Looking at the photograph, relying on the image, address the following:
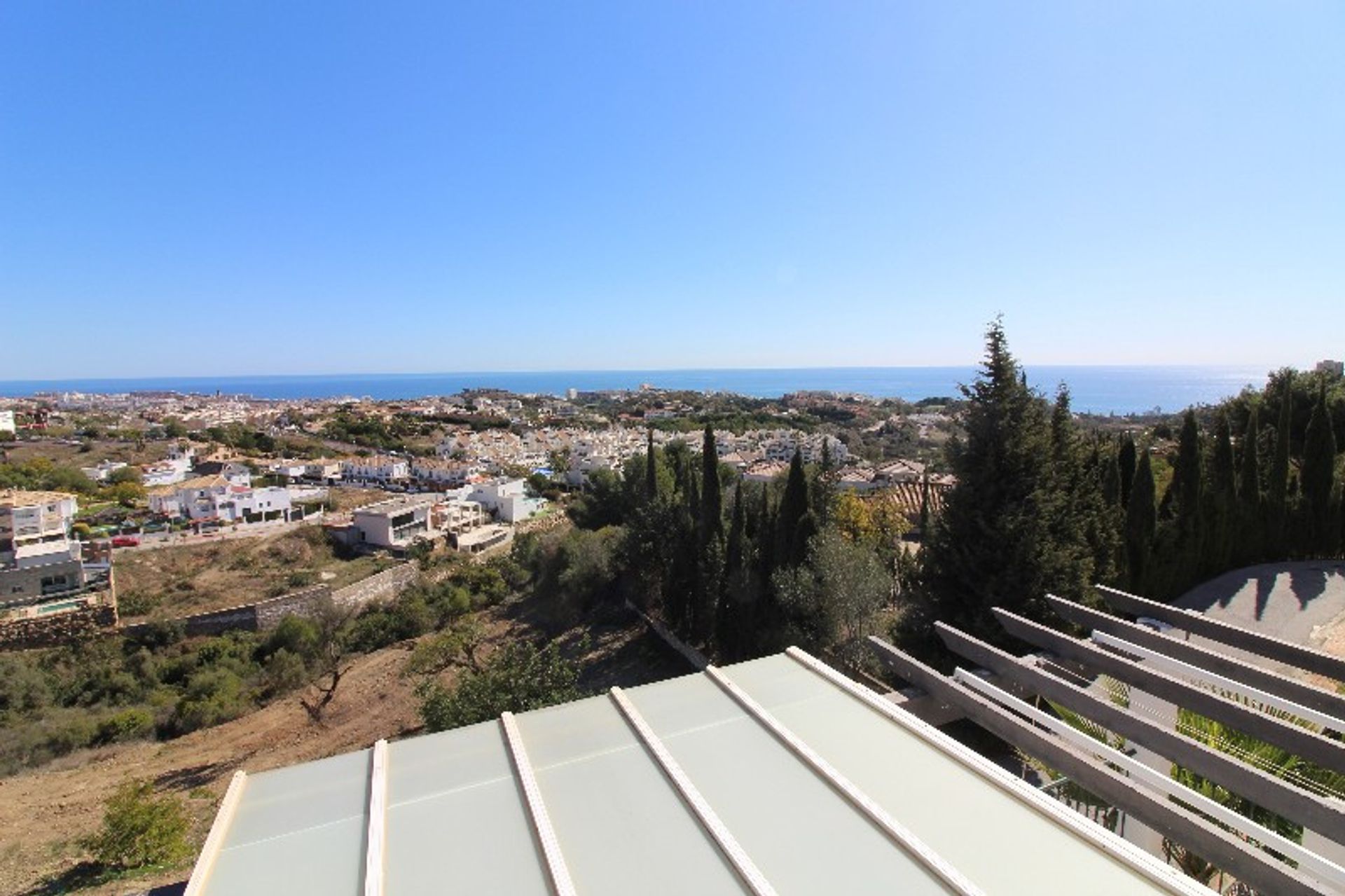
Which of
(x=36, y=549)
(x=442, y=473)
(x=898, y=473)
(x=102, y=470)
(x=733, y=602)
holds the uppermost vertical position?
(x=733, y=602)

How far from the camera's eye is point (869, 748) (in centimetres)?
238

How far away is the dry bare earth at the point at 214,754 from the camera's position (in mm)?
9492

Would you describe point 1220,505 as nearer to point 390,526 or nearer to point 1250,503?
point 1250,503

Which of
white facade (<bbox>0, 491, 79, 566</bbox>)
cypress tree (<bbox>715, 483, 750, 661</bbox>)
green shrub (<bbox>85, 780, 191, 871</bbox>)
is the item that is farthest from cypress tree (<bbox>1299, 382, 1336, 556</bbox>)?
white facade (<bbox>0, 491, 79, 566</bbox>)

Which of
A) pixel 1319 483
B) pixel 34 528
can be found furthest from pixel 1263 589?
pixel 34 528

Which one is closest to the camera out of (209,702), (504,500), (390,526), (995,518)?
(995,518)

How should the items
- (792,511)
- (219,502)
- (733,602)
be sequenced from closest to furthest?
(792,511), (733,602), (219,502)

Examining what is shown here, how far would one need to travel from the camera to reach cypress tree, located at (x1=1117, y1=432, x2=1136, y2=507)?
42.2 feet

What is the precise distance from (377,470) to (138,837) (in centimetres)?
4597

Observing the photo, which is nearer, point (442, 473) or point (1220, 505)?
point (1220, 505)

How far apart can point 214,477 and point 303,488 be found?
5.29 metres

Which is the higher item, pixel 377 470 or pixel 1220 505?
pixel 1220 505

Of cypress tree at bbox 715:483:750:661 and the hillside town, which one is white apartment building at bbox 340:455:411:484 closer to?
the hillside town

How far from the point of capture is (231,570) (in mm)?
29766
